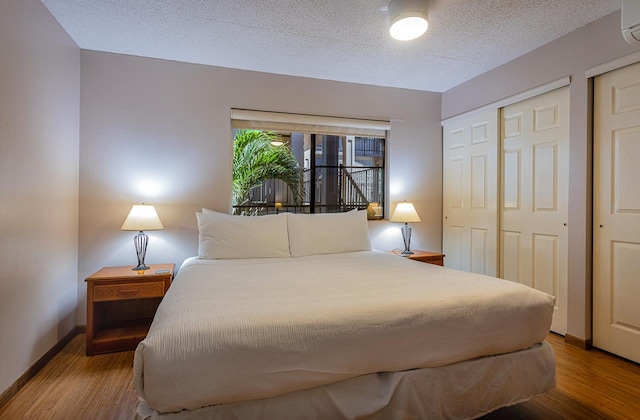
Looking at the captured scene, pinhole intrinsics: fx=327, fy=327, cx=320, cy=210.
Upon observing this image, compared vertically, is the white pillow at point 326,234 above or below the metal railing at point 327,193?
Answer: below

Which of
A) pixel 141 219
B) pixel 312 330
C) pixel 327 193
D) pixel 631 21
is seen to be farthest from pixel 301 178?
pixel 631 21

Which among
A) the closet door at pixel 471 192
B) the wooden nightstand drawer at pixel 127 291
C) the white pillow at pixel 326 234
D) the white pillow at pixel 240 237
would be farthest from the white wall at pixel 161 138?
the closet door at pixel 471 192

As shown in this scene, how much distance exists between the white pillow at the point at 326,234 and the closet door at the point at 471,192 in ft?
4.15

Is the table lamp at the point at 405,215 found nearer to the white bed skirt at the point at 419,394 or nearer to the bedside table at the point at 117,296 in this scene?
the white bed skirt at the point at 419,394

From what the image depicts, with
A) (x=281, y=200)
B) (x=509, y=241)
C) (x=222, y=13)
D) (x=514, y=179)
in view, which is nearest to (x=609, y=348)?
(x=509, y=241)

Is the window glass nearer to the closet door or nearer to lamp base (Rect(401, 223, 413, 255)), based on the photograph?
lamp base (Rect(401, 223, 413, 255))

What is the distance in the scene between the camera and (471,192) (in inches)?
140

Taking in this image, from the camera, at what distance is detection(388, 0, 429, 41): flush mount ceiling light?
6.89 feet

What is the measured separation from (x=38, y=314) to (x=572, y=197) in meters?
3.97

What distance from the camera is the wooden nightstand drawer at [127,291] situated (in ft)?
7.93

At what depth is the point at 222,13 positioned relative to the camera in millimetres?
2311


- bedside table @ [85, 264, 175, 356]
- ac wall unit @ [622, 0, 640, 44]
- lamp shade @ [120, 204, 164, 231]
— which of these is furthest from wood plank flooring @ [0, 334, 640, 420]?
ac wall unit @ [622, 0, 640, 44]

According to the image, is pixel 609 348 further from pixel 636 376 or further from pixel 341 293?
pixel 341 293

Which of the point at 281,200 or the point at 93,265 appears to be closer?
the point at 93,265
